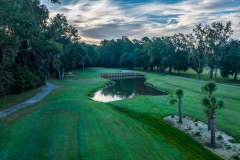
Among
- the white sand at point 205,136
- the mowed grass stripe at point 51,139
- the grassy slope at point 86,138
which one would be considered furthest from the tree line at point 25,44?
the white sand at point 205,136

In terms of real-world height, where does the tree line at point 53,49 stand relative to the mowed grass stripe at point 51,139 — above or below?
above

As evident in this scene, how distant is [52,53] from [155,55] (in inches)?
1869

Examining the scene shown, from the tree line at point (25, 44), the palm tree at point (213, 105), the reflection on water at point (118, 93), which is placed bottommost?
the reflection on water at point (118, 93)

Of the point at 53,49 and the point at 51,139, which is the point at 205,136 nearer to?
the point at 51,139

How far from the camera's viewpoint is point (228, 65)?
41781 millimetres

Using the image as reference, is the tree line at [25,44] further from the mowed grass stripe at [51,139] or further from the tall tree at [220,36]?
the tall tree at [220,36]

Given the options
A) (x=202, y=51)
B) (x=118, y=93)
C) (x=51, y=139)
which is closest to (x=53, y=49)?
(x=118, y=93)

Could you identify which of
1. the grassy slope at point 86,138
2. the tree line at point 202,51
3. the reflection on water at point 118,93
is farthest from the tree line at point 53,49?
the reflection on water at point 118,93

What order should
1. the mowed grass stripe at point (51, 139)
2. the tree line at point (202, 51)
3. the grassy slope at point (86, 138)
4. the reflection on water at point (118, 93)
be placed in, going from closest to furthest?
1. the mowed grass stripe at point (51, 139)
2. the grassy slope at point (86, 138)
3. the reflection on water at point (118, 93)
4. the tree line at point (202, 51)

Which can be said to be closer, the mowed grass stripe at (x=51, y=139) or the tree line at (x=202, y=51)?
the mowed grass stripe at (x=51, y=139)

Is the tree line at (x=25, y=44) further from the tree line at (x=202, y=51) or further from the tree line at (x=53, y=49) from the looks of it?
the tree line at (x=202, y=51)

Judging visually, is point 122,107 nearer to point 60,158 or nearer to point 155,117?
point 155,117

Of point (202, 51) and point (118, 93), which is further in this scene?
point (202, 51)

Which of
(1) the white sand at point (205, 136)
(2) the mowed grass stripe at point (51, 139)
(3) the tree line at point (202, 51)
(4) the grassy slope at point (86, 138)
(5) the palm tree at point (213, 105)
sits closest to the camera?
(2) the mowed grass stripe at point (51, 139)
